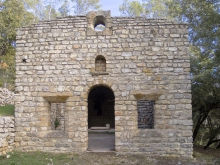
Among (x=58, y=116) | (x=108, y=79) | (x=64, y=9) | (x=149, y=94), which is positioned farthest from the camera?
(x=64, y=9)

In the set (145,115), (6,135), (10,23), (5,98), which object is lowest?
(6,135)

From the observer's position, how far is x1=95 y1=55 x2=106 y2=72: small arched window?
22.9ft

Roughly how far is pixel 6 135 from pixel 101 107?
9143mm

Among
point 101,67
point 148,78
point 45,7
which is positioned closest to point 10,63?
point 45,7

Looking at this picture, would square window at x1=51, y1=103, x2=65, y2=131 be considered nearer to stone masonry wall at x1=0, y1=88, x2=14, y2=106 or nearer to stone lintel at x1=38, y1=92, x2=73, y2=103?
stone masonry wall at x1=0, y1=88, x2=14, y2=106

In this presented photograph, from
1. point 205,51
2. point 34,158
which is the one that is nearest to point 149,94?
point 34,158

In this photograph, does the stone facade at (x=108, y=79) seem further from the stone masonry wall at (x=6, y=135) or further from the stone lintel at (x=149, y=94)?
the stone masonry wall at (x=6, y=135)

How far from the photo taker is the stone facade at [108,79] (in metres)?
6.58

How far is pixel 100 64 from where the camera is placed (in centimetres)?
704

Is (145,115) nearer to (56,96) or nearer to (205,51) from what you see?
(205,51)

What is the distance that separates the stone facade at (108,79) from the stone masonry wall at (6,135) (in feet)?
0.65

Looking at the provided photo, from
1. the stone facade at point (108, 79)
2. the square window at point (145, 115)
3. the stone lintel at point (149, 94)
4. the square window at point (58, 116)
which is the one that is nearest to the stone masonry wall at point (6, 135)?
the stone facade at point (108, 79)

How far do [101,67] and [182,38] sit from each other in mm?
2697

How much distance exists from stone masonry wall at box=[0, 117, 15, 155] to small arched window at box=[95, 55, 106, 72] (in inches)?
122
